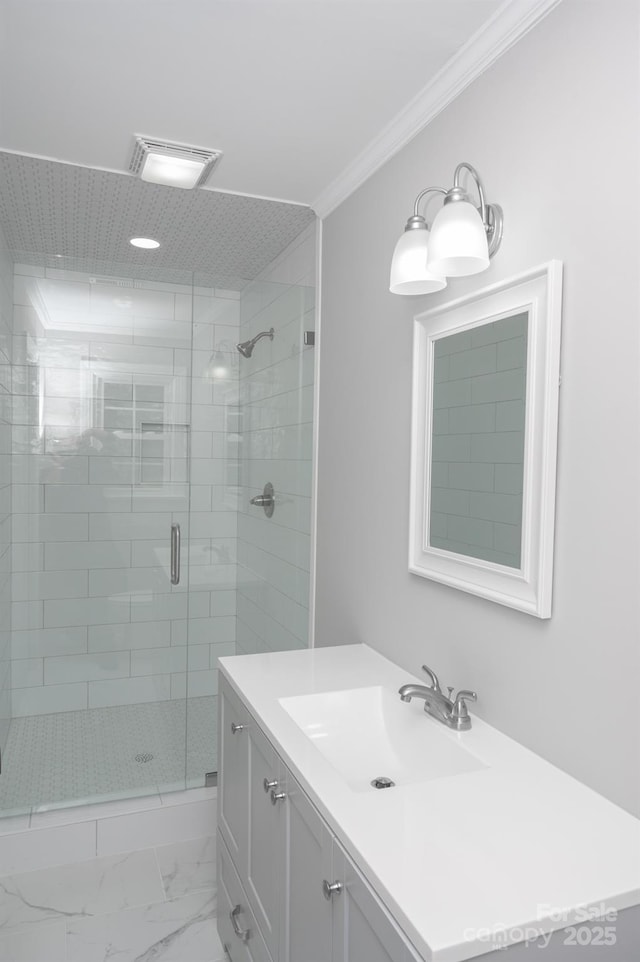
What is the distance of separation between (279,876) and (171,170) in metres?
2.16

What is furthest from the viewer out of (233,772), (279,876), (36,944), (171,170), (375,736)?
(171,170)

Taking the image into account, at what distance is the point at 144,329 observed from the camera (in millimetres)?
2670

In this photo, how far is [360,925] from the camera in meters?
1.02

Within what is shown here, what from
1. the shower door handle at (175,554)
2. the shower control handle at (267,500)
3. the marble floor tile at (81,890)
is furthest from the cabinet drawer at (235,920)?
the shower control handle at (267,500)

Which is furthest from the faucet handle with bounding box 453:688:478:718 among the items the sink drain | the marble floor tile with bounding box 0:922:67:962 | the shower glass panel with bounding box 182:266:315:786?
the marble floor tile with bounding box 0:922:67:962

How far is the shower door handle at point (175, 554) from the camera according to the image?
2.74 m

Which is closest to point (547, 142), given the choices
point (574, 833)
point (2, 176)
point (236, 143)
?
point (236, 143)

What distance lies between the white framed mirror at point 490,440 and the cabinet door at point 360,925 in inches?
24.6

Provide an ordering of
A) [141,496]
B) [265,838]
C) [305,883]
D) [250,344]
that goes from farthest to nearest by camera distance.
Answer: [250,344]
[141,496]
[265,838]
[305,883]

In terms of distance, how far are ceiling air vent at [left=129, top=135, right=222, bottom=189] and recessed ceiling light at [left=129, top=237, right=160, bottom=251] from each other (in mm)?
628

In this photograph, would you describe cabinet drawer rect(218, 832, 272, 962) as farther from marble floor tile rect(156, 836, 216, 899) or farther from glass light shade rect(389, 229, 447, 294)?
glass light shade rect(389, 229, 447, 294)

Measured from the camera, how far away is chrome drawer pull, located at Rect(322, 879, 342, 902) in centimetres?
109

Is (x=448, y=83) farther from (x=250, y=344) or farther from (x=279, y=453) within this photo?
(x=279, y=453)

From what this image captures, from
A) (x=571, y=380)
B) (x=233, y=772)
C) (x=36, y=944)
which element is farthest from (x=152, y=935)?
(x=571, y=380)
